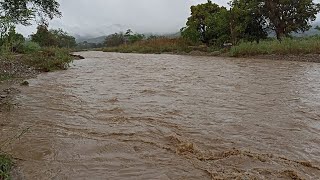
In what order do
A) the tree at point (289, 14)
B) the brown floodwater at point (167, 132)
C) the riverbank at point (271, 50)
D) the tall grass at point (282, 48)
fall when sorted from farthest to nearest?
the tree at point (289, 14) < the tall grass at point (282, 48) < the riverbank at point (271, 50) < the brown floodwater at point (167, 132)

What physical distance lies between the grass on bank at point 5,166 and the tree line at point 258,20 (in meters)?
26.4

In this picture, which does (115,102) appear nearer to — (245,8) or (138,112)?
(138,112)

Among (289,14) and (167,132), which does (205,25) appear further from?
(167,132)

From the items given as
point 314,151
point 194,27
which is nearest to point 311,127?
point 314,151

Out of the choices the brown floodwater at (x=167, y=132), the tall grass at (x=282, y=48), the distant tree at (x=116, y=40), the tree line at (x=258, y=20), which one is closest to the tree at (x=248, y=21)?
the tree line at (x=258, y=20)

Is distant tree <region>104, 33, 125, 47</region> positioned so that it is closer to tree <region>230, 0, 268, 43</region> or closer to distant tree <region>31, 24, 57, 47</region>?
distant tree <region>31, 24, 57, 47</region>

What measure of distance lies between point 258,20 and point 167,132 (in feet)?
89.6

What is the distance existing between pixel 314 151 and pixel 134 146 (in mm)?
2840

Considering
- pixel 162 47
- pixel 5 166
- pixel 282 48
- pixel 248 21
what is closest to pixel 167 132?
pixel 5 166

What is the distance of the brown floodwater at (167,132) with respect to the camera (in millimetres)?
4680

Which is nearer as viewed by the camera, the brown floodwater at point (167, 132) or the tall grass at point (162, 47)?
the brown floodwater at point (167, 132)

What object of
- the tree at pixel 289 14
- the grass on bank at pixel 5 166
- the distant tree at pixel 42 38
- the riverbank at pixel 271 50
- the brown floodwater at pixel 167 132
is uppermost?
the tree at pixel 289 14

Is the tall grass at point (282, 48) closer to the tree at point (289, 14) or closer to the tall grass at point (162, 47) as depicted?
the tree at point (289, 14)

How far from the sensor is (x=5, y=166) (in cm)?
426
